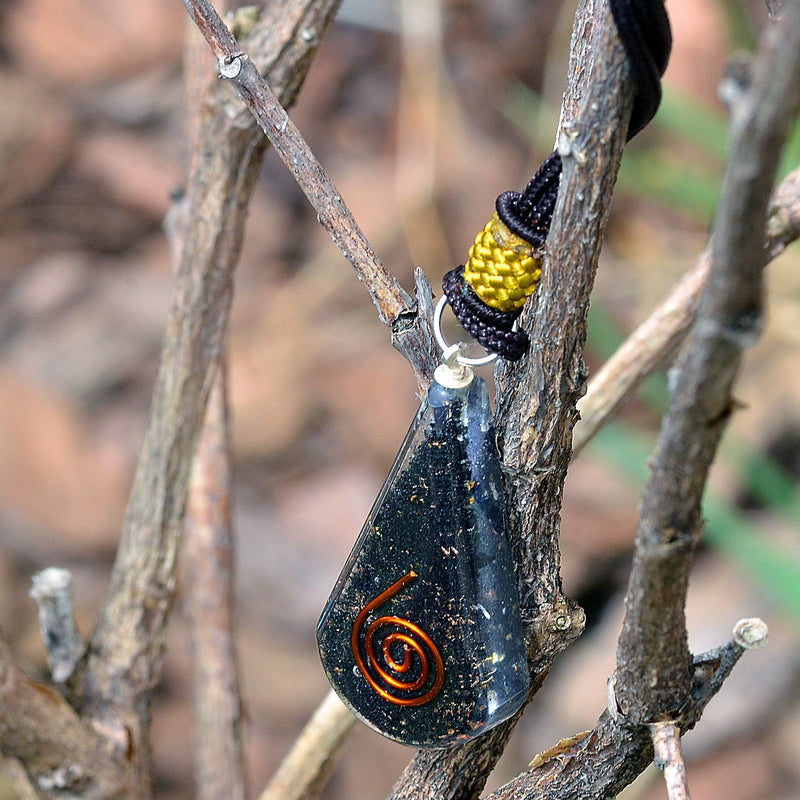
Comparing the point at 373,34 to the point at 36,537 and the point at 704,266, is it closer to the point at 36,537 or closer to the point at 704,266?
the point at 36,537

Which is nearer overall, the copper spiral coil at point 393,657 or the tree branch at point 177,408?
the copper spiral coil at point 393,657

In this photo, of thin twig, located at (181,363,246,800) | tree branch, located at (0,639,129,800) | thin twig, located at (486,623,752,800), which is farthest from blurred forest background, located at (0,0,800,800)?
thin twig, located at (486,623,752,800)

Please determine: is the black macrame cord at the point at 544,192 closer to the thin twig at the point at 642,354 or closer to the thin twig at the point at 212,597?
the thin twig at the point at 642,354

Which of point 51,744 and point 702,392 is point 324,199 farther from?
point 51,744

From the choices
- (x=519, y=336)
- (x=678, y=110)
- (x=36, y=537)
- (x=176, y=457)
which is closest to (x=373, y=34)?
(x=678, y=110)

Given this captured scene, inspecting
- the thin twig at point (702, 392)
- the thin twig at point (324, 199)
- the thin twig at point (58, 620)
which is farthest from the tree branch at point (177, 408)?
the thin twig at point (702, 392)
